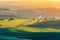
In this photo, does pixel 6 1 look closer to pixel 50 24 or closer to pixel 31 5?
pixel 31 5

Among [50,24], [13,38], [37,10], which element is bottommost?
[13,38]

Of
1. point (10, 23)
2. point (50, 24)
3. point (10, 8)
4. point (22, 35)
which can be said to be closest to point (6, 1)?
point (10, 8)

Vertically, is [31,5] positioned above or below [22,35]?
above

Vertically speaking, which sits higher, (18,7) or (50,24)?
(18,7)

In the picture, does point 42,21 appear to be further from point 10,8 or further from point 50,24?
point 10,8

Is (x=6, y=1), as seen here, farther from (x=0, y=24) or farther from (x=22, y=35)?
(x=22, y=35)

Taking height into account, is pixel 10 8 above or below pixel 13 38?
above

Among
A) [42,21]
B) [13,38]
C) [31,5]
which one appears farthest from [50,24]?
[13,38]
